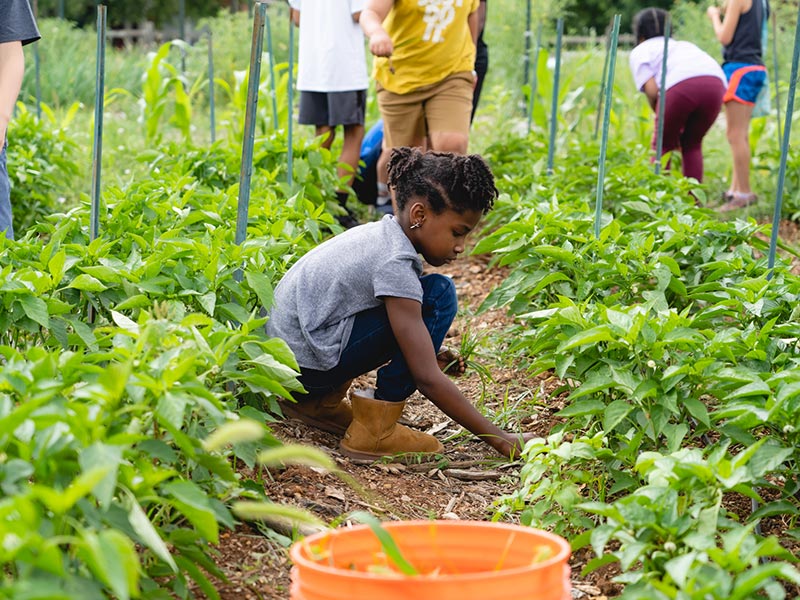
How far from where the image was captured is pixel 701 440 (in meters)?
2.78

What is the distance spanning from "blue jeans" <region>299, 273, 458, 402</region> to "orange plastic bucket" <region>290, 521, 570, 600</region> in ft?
3.80

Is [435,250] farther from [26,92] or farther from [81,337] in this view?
[26,92]

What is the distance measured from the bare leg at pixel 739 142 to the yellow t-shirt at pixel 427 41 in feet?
6.85

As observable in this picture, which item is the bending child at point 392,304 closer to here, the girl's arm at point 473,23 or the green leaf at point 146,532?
the green leaf at point 146,532

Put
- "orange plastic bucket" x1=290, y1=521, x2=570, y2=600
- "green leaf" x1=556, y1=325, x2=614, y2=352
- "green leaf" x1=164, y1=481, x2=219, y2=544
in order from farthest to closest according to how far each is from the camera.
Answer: "green leaf" x1=556, y1=325, x2=614, y2=352 → "green leaf" x1=164, y1=481, x2=219, y2=544 → "orange plastic bucket" x1=290, y1=521, x2=570, y2=600

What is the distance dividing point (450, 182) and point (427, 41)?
1852mm

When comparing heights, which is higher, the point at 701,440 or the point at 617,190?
the point at 617,190

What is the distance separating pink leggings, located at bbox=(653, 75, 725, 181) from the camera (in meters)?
5.56


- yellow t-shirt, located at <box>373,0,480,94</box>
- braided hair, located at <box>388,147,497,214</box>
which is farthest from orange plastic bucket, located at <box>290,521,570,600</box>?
yellow t-shirt, located at <box>373,0,480,94</box>

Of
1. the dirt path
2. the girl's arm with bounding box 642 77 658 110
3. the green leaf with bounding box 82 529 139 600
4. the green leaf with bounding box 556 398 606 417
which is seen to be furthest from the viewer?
the girl's arm with bounding box 642 77 658 110

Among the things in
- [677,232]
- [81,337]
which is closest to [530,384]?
[677,232]

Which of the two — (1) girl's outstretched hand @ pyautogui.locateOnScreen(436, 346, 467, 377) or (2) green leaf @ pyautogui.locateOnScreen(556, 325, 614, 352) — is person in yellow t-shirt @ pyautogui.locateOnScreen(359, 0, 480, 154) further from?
(2) green leaf @ pyautogui.locateOnScreen(556, 325, 614, 352)

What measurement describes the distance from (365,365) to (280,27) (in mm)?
9877

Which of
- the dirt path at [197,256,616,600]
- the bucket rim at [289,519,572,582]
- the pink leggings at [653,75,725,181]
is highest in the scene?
the pink leggings at [653,75,725,181]
